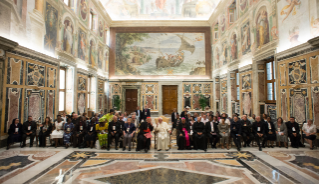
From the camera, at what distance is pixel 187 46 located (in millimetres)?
16297

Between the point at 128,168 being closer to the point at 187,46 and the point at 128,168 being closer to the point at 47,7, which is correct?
the point at 47,7

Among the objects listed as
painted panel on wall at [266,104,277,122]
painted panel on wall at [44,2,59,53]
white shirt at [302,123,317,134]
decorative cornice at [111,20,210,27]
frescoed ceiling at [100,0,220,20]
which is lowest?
white shirt at [302,123,317,134]

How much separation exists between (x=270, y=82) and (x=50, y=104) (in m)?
11.1

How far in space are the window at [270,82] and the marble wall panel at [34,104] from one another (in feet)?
36.3

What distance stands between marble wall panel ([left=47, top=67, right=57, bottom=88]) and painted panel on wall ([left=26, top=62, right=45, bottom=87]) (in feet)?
0.97

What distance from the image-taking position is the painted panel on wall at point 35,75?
268 inches

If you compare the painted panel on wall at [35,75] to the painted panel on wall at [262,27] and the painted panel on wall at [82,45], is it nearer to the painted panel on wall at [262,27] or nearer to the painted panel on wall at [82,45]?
the painted panel on wall at [82,45]

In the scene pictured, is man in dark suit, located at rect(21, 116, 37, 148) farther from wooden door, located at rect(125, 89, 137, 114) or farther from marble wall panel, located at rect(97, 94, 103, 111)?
wooden door, located at rect(125, 89, 137, 114)

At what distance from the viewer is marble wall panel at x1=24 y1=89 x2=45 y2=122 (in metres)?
6.75

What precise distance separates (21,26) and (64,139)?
185 inches

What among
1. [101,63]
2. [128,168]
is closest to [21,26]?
[128,168]

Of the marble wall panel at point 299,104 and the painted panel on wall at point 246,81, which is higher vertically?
the painted panel on wall at point 246,81

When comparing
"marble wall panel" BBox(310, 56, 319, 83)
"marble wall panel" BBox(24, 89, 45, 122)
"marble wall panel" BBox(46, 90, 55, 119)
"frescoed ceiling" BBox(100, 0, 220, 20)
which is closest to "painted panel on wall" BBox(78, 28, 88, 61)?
"marble wall panel" BBox(46, 90, 55, 119)

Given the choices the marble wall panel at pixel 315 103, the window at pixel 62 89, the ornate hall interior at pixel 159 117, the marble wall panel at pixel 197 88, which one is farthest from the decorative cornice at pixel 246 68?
the window at pixel 62 89
